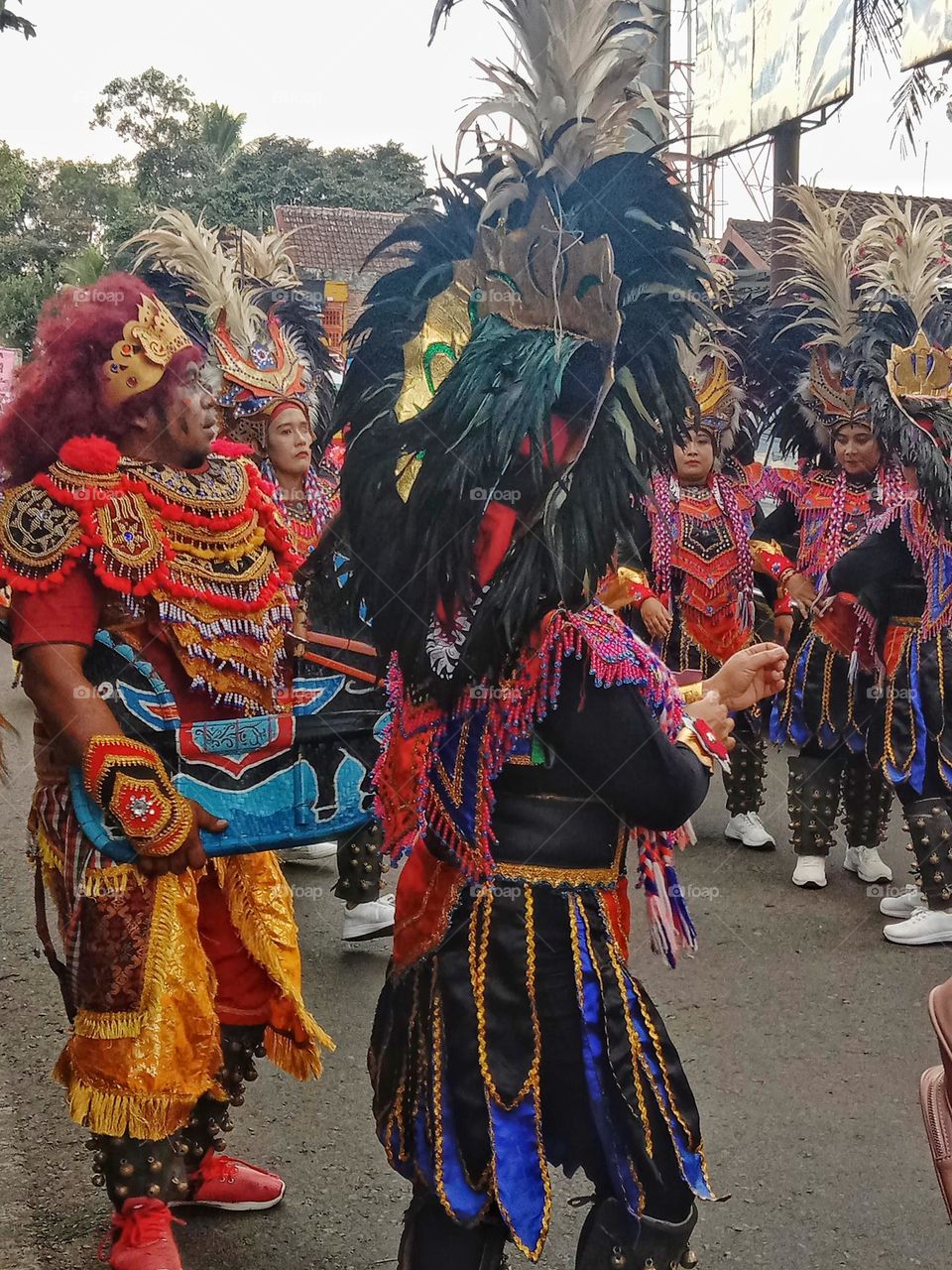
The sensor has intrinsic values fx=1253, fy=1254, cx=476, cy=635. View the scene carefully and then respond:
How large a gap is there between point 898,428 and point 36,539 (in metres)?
3.54

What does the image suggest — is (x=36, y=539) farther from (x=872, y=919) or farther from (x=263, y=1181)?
(x=872, y=919)

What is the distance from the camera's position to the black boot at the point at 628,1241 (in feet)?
6.84

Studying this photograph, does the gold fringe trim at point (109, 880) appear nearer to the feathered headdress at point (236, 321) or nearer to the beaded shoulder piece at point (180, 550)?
the beaded shoulder piece at point (180, 550)

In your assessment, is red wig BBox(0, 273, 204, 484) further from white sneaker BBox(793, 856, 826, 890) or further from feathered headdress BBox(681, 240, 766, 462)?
white sneaker BBox(793, 856, 826, 890)

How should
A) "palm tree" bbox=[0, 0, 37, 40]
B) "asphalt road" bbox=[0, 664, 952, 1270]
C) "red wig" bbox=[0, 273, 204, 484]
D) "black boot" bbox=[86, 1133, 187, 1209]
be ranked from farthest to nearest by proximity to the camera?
"palm tree" bbox=[0, 0, 37, 40] → "asphalt road" bbox=[0, 664, 952, 1270] → "red wig" bbox=[0, 273, 204, 484] → "black boot" bbox=[86, 1133, 187, 1209]

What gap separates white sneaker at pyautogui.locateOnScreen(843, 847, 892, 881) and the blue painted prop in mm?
3403

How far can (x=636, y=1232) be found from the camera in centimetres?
209

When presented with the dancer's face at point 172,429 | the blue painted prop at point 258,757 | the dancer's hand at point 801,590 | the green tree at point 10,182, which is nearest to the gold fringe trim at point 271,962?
the blue painted prop at point 258,757

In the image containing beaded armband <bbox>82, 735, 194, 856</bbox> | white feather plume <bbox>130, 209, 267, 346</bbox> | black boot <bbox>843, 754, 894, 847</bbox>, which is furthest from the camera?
black boot <bbox>843, 754, 894, 847</bbox>

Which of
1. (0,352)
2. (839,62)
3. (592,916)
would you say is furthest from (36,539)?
(839,62)

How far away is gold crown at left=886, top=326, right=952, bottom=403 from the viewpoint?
16.5 feet

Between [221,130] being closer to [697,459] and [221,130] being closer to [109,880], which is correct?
[697,459]

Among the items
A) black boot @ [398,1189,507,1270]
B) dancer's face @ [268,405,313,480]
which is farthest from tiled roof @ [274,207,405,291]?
black boot @ [398,1189,507,1270]

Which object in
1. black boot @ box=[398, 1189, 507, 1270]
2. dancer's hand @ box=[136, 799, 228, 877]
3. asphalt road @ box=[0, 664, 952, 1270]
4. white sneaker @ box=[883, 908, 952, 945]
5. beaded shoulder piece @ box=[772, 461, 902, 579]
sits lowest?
asphalt road @ box=[0, 664, 952, 1270]
